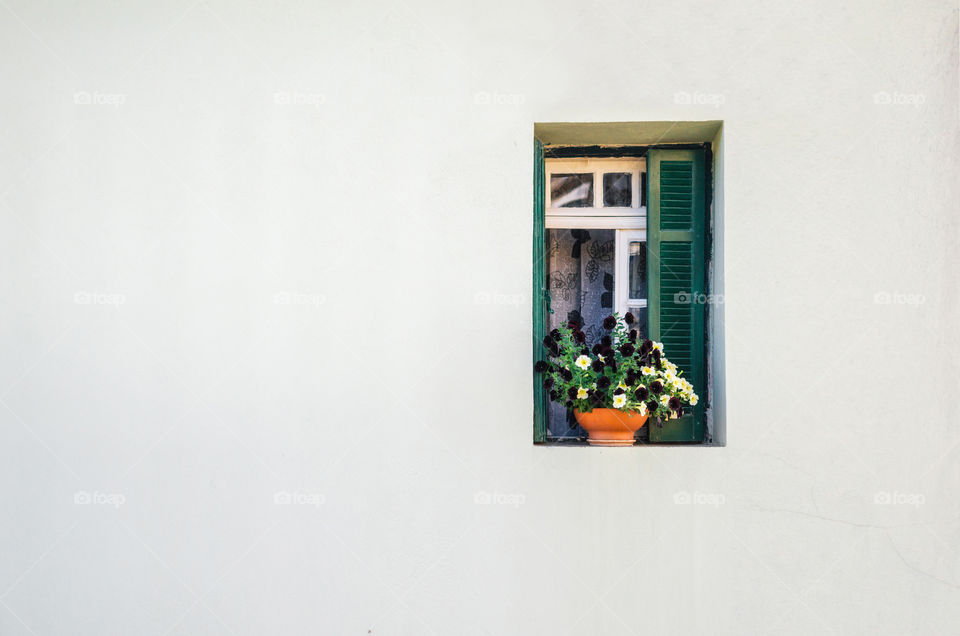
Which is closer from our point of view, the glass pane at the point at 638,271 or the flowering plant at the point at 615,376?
the flowering plant at the point at 615,376

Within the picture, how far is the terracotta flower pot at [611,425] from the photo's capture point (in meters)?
3.56

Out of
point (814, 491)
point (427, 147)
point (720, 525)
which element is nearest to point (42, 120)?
point (427, 147)

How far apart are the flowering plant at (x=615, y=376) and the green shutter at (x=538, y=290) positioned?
0.37 ft

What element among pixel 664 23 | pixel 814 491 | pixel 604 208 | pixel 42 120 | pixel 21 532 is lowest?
pixel 21 532

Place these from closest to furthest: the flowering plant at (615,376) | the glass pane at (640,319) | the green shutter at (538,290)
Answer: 1. the flowering plant at (615,376)
2. the green shutter at (538,290)
3. the glass pane at (640,319)

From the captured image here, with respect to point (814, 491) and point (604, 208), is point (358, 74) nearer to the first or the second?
point (604, 208)

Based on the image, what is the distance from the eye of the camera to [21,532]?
3719 mm

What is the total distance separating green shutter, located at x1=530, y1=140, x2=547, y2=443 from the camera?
3.73 m

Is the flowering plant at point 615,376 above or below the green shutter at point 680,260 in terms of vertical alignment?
below

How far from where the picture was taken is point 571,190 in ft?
13.1

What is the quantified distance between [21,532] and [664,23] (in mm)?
3627

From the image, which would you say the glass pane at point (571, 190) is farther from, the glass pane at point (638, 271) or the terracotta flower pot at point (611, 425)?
the terracotta flower pot at point (611, 425)

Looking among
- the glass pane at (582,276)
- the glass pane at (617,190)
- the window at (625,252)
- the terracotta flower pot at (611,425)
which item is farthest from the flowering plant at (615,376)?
the glass pane at (617,190)

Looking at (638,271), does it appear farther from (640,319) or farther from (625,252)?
(640,319)
